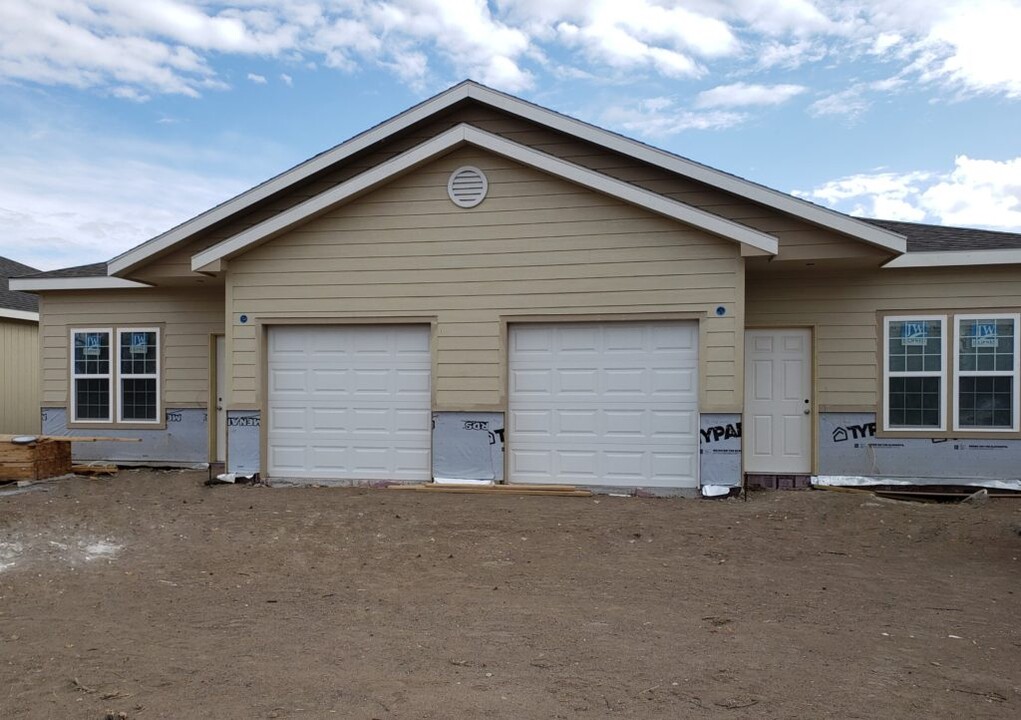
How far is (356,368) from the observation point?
10.1 metres

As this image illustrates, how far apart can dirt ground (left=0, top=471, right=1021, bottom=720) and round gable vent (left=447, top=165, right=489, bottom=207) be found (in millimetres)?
3843

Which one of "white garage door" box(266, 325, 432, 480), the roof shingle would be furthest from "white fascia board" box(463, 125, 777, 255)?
the roof shingle

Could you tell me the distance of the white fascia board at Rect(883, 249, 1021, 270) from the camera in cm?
957

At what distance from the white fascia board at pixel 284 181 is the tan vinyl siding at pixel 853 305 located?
500 centimetres

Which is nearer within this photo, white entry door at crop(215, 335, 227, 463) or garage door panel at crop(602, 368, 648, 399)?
A: garage door panel at crop(602, 368, 648, 399)

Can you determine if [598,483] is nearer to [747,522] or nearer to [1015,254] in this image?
[747,522]

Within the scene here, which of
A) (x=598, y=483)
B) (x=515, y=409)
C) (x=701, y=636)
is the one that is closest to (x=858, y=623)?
(x=701, y=636)

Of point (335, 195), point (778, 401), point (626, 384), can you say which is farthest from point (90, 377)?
point (778, 401)

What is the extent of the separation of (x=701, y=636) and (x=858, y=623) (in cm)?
109

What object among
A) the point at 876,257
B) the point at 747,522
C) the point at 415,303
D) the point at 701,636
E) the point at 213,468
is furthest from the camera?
the point at 213,468

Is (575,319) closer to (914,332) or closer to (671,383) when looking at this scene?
(671,383)

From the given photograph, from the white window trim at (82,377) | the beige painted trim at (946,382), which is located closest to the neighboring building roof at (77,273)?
the white window trim at (82,377)

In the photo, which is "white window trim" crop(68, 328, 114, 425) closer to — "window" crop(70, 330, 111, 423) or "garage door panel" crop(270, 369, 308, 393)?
"window" crop(70, 330, 111, 423)

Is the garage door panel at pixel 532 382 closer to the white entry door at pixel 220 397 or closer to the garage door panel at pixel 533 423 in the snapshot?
the garage door panel at pixel 533 423
